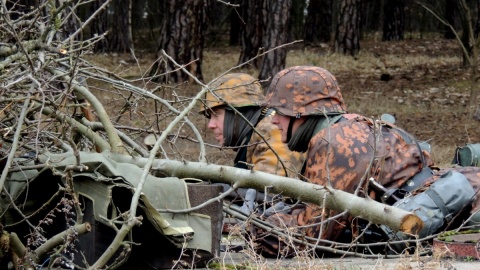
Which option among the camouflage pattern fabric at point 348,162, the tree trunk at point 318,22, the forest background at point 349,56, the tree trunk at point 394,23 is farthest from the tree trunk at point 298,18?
the camouflage pattern fabric at point 348,162

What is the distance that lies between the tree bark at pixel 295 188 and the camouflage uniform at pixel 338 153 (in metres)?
0.15

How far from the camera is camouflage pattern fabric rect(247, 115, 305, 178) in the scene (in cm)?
648

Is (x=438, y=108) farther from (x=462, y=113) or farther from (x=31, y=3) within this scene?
(x=31, y=3)

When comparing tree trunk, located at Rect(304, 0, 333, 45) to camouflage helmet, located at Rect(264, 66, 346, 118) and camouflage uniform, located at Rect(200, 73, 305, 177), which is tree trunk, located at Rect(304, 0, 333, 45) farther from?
camouflage helmet, located at Rect(264, 66, 346, 118)

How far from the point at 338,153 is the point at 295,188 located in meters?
0.43

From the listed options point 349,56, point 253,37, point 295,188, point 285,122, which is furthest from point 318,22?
point 295,188

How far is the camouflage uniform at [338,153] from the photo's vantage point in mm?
4809

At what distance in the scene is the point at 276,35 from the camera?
15523 millimetres

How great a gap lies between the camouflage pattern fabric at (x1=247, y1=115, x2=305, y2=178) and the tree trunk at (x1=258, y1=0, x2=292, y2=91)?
8443 millimetres

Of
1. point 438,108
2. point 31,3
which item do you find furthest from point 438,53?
point 31,3

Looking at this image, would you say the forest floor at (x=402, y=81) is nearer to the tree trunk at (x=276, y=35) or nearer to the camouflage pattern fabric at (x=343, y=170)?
the tree trunk at (x=276, y=35)

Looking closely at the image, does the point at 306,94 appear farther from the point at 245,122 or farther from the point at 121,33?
the point at 121,33

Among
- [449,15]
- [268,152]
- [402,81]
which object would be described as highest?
[268,152]

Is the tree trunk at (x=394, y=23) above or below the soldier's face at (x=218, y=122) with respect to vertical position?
below
